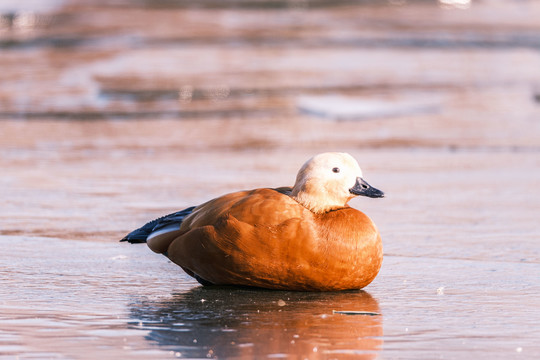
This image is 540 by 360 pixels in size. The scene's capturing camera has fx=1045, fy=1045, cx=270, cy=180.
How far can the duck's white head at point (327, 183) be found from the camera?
17.2 feet

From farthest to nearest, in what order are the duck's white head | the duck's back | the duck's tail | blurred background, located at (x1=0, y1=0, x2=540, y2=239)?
blurred background, located at (x1=0, y1=0, x2=540, y2=239) < the duck's tail < the duck's white head < the duck's back

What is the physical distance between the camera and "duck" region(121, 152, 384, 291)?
500 centimetres

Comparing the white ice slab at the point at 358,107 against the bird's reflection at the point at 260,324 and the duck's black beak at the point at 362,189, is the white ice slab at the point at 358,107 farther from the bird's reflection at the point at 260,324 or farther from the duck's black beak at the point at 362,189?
the bird's reflection at the point at 260,324

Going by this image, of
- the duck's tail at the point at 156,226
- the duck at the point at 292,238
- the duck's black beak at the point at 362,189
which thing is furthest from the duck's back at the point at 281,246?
the duck's tail at the point at 156,226

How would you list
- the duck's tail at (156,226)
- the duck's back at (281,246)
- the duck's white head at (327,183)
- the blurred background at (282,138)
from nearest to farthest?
the duck's back at (281,246), the duck's white head at (327,183), the blurred background at (282,138), the duck's tail at (156,226)

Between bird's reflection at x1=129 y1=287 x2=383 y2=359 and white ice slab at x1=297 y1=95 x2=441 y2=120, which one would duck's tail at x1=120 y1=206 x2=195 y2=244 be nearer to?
bird's reflection at x1=129 y1=287 x2=383 y2=359

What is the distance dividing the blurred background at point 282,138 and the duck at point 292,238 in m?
0.20

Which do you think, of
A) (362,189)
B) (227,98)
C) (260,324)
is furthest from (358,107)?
(260,324)

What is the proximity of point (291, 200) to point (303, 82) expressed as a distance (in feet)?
31.9

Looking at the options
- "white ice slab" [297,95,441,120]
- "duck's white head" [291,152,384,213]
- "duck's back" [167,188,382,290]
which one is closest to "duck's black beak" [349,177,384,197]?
"duck's white head" [291,152,384,213]

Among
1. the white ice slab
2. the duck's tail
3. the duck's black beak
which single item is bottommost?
the white ice slab

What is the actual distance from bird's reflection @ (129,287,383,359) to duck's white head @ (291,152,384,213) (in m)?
0.46

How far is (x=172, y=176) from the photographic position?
8828 millimetres

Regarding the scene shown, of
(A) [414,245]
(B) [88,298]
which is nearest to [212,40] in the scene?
(A) [414,245]
